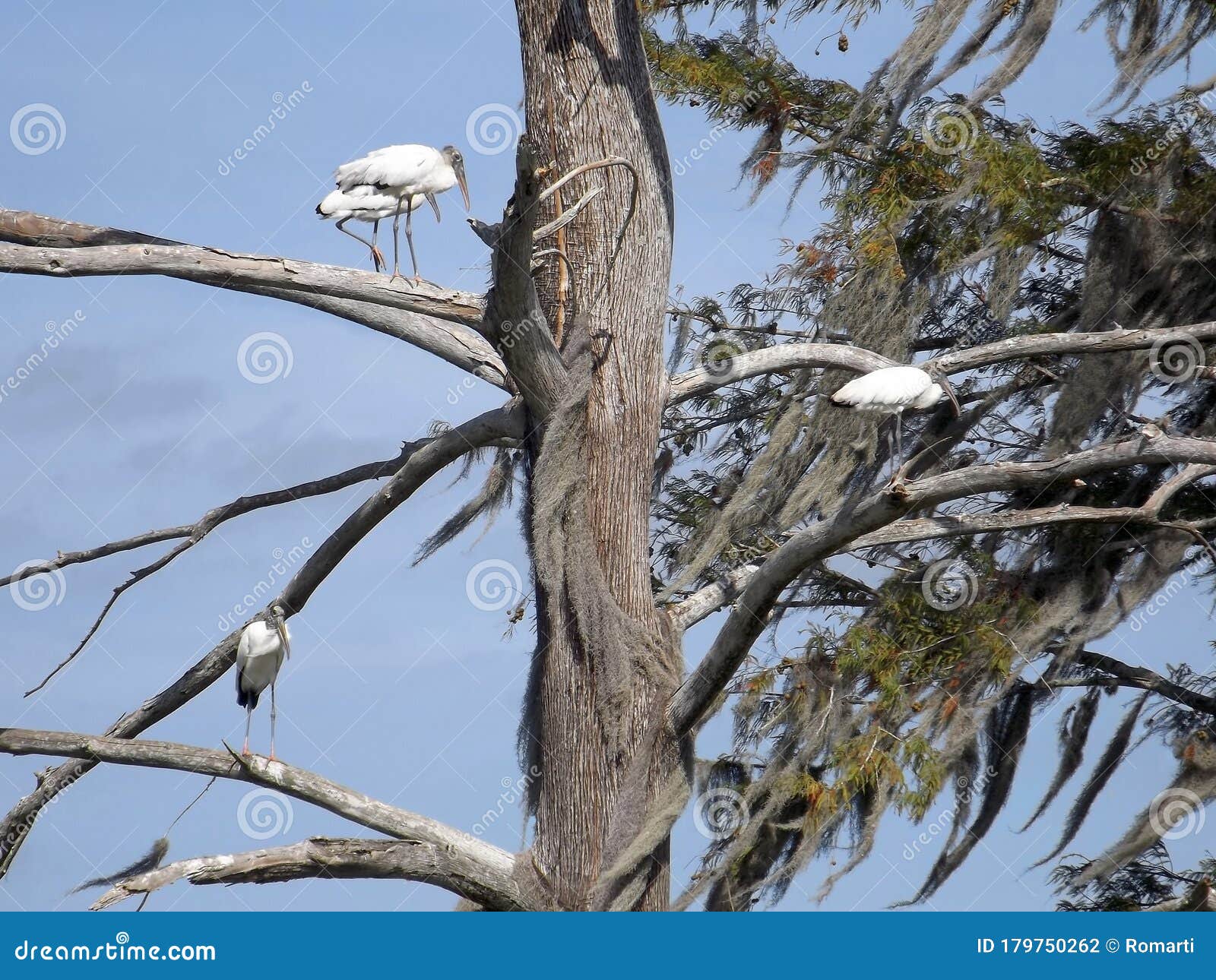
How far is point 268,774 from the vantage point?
3.59 meters

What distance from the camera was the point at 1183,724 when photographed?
18.9 feet

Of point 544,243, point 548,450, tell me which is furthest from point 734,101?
point 548,450

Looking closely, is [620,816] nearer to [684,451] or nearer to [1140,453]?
[1140,453]

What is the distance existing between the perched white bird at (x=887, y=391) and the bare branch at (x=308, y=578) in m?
1.05

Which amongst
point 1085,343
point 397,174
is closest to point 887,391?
point 1085,343

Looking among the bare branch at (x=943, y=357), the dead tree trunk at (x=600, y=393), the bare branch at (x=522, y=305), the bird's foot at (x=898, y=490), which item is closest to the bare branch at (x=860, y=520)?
the bird's foot at (x=898, y=490)

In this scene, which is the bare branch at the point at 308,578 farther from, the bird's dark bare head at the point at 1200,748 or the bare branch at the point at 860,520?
the bird's dark bare head at the point at 1200,748

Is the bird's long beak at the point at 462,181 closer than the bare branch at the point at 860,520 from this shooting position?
No

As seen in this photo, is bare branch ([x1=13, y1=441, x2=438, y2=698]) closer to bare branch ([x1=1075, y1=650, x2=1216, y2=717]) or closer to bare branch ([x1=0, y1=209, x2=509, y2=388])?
bare branch ([x1=0, y1=209, x2=509, y2=388])

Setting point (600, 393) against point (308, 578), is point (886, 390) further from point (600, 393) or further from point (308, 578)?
point (308, 578)

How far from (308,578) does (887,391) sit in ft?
6.59

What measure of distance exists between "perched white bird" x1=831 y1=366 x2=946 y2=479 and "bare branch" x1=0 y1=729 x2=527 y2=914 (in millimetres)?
1791

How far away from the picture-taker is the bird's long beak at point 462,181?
5.00 meters

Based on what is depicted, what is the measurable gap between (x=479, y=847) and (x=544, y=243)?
1892mm
